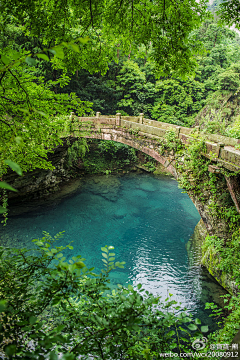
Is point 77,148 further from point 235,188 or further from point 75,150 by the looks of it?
point 235,188

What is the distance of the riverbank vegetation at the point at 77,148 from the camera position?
1407 mm

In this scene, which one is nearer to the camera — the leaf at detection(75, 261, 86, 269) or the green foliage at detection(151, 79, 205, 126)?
the leaf at detection(75, 261, 86, 269)

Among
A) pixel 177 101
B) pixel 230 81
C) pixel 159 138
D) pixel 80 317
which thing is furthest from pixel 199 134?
pixel 230 81

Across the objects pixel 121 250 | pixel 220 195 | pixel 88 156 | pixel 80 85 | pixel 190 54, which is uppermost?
pixel 80 85

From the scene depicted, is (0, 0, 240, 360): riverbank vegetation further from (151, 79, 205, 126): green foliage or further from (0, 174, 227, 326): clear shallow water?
(151, 79, 205, 126): green foliage

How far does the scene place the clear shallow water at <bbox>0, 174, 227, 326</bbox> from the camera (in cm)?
658

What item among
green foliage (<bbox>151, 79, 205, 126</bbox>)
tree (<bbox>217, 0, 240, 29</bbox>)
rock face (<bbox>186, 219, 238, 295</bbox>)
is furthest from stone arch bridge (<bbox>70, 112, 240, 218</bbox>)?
green foliage (<bbox>151, 79, 205, 126</bbox>)

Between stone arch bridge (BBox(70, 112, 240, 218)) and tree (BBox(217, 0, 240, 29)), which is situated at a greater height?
tree (BBox(217, 0, 240, 29))

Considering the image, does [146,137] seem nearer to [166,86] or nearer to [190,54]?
[190,54]

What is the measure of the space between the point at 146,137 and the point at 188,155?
2.71m

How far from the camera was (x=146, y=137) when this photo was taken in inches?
352

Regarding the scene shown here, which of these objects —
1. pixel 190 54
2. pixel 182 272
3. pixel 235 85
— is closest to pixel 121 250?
pixel 182 272

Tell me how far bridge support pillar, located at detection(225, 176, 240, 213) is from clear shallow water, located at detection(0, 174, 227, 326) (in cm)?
294

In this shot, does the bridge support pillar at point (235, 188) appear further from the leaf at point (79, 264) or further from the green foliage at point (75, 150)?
the green foliage at point (75, 150)
